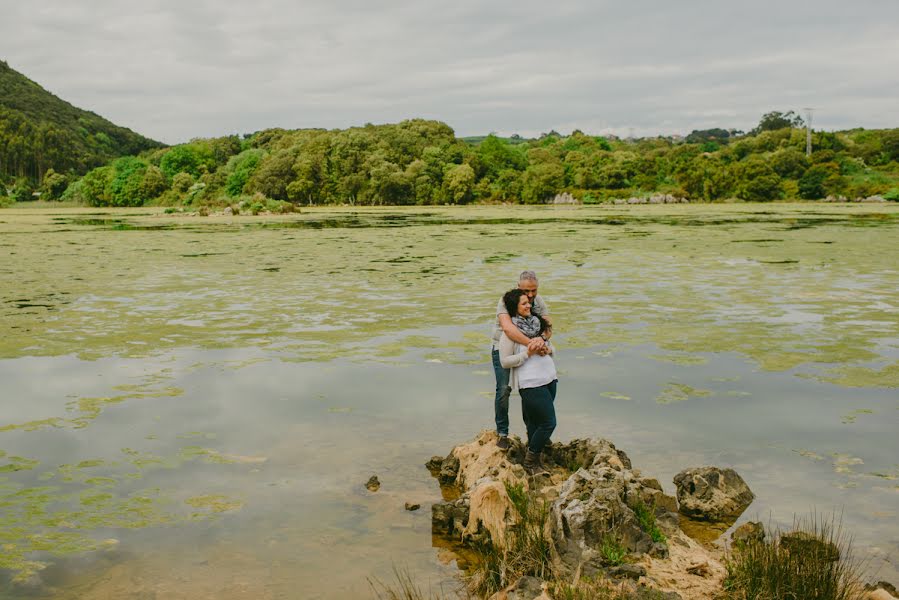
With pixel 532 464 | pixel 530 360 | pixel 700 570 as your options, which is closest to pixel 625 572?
pixel 700 570

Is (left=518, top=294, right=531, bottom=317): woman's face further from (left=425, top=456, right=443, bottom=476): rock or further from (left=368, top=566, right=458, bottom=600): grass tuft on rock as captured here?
(left=368, top=566, right=458, bottom=600): grass tuft on rock

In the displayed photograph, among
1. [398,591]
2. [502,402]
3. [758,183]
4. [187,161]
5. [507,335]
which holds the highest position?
[187,161]

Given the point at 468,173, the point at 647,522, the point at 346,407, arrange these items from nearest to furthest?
1. the point at 647,522
2. the point at 346,407
3. the point at 468,173

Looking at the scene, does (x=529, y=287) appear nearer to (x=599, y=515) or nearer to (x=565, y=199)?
(x=599, y=515)

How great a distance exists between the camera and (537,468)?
6406mm

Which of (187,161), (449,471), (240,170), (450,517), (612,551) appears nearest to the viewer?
(612,551)

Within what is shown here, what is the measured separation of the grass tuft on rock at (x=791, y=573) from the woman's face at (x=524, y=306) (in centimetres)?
261

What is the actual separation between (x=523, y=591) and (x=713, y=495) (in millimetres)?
2122

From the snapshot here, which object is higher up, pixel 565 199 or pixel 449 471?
pixel 565 199

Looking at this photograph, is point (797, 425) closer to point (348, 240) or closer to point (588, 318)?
point (588, 318)

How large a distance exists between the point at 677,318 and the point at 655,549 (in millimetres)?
9683

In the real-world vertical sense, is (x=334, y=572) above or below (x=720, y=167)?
below

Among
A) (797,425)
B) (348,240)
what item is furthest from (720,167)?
(797,425)

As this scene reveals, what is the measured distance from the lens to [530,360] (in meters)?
6.44
